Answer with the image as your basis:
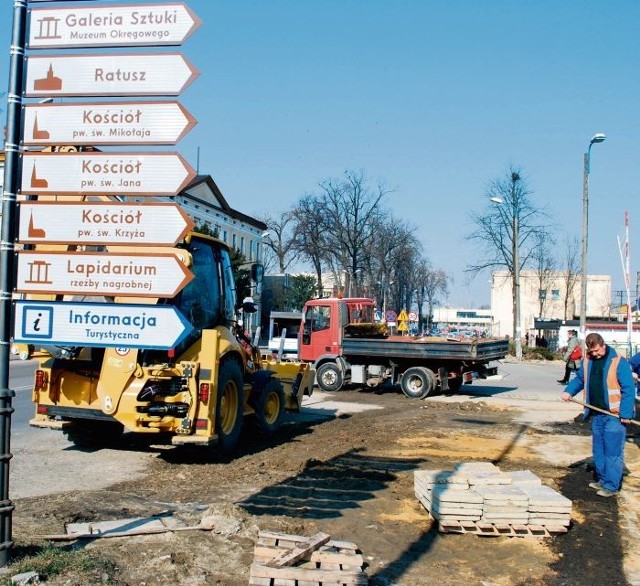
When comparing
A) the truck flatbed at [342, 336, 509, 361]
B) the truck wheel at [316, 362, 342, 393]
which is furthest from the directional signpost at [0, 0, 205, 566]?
the truck wheel at [316, 362, 342, 393]

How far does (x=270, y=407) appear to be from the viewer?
1179 centimetres

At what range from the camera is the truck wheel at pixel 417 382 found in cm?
1923

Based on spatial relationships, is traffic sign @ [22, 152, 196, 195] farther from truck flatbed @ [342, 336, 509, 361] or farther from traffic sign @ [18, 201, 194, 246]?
truck flatbed @ [342, 336, 509, 361]

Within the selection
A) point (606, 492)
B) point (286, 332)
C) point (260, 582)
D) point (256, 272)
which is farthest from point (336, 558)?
point (286, 332)

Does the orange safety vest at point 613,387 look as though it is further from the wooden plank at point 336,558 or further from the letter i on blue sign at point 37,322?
the letter i on blue sign at point 37,322

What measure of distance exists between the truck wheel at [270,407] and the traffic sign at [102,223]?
19.6 feet

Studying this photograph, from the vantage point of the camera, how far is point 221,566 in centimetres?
527

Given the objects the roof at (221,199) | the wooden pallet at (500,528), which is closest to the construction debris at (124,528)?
the wooden pallet at (500,528)

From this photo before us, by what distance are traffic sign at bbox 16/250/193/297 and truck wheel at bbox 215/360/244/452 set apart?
3.94 meters

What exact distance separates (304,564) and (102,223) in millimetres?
2949

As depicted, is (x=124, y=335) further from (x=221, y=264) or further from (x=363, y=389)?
(x=363, y=389)

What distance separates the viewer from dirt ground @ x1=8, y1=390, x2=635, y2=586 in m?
5.38

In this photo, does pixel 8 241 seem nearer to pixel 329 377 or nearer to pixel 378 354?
pixel 378 354

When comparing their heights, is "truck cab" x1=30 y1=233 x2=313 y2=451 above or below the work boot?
above
